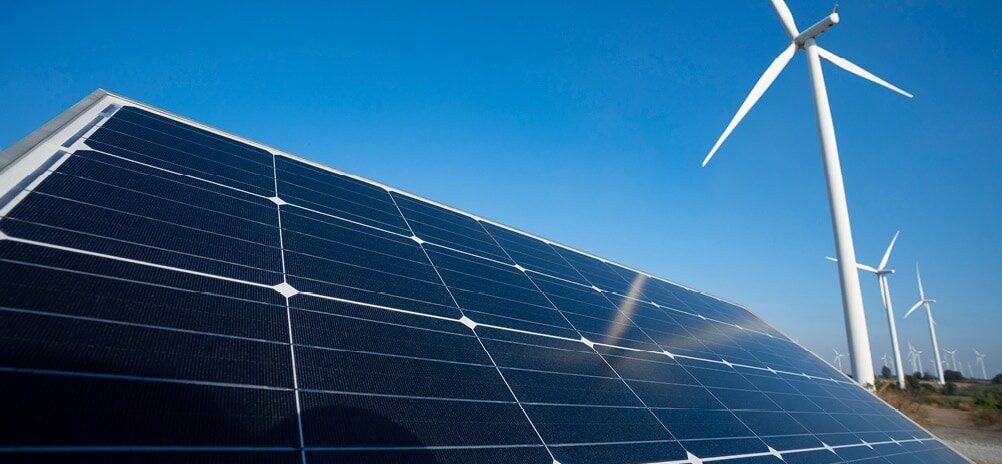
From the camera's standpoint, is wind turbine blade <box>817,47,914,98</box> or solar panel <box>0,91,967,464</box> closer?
solar panel <box>0,91,967,464</box>

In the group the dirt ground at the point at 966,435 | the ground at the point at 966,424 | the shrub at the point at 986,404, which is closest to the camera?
the dirt ground at the point at 966,435

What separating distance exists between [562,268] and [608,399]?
29.8ft

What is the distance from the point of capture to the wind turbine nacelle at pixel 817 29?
33.2 metres

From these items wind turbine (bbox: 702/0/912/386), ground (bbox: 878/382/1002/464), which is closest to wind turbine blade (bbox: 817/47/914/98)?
wind turbine (bbox: 702/0/912/386)

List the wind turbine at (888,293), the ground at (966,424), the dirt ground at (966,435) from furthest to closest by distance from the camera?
the wind turbine at (888,293) < the ground at (966,424) < the dirt ground at (966,435)

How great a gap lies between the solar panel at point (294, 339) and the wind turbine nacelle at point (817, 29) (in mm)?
28782

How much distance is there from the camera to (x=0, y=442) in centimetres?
384

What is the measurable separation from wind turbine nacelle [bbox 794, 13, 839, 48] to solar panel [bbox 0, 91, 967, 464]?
94.4 feet

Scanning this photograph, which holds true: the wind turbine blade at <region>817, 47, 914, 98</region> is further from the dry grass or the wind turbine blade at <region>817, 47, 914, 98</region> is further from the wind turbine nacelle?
the dry grass

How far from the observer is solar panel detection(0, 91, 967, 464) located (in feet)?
16.1

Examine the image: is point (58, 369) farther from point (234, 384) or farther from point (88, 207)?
point (88, 207)

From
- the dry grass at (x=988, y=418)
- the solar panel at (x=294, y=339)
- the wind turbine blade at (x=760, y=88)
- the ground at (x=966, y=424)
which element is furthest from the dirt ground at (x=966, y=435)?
the wind turbine blade at (x=760, y=88)

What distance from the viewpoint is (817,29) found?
111ft

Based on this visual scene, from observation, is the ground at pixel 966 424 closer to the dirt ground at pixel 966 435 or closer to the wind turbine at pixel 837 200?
the dirt ground at pixel 966 435
